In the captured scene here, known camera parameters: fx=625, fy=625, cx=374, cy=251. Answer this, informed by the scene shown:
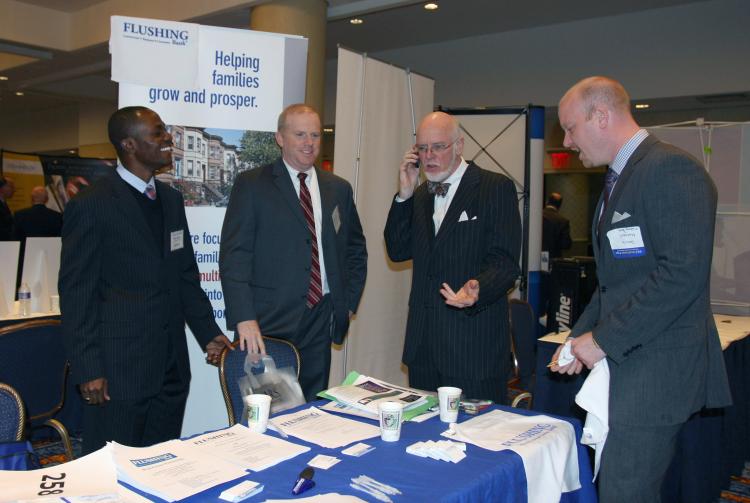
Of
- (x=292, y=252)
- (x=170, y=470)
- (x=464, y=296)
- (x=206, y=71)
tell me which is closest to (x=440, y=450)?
(x=170, y=470)

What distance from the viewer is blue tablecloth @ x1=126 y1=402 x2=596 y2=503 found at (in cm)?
137

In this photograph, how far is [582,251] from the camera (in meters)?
10.8

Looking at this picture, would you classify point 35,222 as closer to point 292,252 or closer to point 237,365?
point 292,252

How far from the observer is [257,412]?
1.72 metres

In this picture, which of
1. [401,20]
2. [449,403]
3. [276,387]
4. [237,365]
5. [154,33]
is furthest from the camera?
[401,20]

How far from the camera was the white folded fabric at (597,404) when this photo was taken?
187cm

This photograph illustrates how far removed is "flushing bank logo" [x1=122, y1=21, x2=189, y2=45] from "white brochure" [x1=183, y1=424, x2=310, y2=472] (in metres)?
2.33

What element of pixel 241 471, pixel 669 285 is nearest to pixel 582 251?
pixel 669 285

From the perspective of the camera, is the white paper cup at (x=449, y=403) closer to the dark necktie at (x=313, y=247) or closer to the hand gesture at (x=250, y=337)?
the hand gesture at (x=250, y=337)

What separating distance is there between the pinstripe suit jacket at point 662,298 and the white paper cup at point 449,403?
45cm

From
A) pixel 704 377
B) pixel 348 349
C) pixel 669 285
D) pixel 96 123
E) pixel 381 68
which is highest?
pixel 96 123

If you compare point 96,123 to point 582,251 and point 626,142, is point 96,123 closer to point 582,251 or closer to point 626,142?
point 582,251

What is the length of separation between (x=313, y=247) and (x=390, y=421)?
50.1 inches

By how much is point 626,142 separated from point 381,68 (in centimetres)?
297
